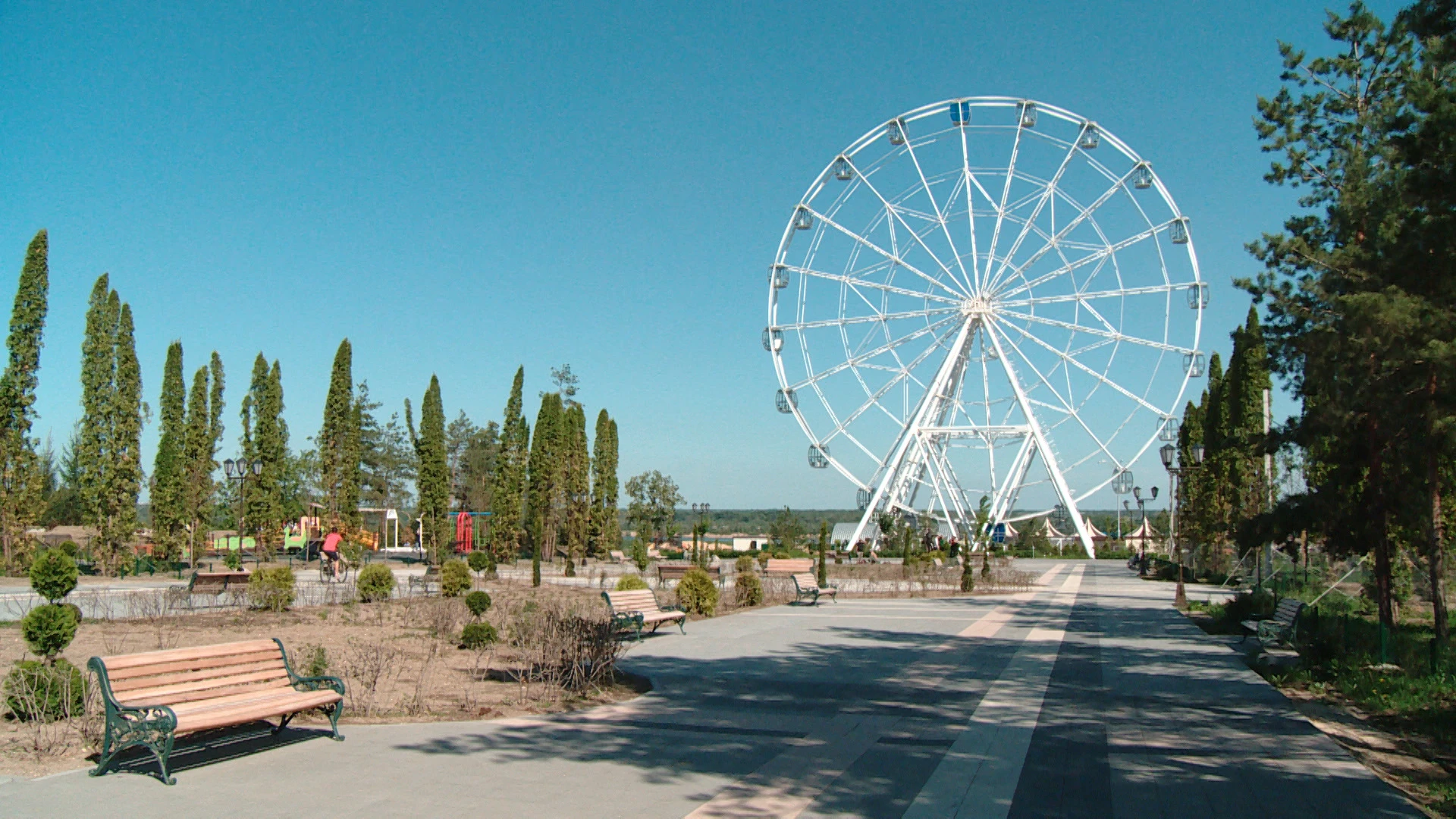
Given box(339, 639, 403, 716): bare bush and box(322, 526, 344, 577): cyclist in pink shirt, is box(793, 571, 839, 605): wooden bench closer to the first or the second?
box(339, 639, 403, 716): bare bush

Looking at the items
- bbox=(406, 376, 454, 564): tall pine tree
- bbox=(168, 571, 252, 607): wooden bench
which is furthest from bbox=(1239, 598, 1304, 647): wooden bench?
bbox=(406, 376, 454, 564): tall pine tree

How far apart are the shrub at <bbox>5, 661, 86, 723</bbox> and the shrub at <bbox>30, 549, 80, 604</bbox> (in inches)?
37.4

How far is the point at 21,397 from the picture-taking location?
3023cm

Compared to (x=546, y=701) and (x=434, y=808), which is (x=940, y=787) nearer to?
(x=434, y=808)

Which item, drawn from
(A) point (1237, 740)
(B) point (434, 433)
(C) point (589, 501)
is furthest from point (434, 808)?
(C) point (589, 501)

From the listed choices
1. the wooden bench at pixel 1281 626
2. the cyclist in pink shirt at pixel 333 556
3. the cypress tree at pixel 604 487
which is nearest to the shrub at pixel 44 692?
the wooden bench at pixel 1281 626

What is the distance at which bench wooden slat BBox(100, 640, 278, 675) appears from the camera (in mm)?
6812

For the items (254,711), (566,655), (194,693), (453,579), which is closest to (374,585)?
(453,579)

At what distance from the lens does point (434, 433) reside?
4169cm

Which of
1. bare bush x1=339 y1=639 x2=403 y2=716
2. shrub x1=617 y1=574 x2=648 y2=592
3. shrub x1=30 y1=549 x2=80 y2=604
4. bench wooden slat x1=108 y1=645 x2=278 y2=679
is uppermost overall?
shrub x1=30 y1=549 x2=80 y2=604

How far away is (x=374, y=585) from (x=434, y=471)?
22271 millimetres

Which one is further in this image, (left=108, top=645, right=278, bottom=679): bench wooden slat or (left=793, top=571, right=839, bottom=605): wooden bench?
(left=793, top=571, right=839, bottom=605): wooden bench

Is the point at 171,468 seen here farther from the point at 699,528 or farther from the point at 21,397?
the point at 699,528

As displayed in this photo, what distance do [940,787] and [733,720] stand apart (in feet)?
8.75
